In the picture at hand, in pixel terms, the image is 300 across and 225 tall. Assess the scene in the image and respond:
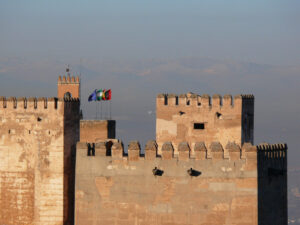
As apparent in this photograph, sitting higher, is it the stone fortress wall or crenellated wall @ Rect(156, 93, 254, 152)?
crenellated wall @ Rect(156, 93, 254, 152)

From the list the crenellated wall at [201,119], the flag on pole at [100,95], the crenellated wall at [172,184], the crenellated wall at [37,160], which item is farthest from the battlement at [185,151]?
the flag on pole at [100,95]

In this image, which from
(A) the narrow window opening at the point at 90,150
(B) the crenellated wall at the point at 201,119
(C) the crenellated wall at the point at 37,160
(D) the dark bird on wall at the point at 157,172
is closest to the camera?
(D) the dark bird on wall at the point at 157,172

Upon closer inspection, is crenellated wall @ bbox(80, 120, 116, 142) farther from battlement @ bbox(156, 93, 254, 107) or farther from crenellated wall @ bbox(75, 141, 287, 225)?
crenellated wall @ bbox(75, 141, 287, 225)

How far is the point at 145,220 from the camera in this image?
37.9 meters

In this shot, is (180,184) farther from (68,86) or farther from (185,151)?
(68,86)

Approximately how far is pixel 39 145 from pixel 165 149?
691cm

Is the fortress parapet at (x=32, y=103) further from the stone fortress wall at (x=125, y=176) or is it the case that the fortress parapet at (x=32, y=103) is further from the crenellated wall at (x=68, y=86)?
the crenellated wall at (x=68, y=86)

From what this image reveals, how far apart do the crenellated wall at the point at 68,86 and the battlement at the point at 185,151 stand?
69.3ft

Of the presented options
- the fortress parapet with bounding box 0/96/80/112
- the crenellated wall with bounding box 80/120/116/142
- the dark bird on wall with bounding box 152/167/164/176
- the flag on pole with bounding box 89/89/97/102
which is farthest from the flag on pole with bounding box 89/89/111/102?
the dark bird on wall with bounding box 152/167/164/176

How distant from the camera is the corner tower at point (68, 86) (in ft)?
197

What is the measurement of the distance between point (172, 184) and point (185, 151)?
149cm

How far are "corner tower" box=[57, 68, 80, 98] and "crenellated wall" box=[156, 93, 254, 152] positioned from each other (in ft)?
49.4

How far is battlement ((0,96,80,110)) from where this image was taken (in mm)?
41594

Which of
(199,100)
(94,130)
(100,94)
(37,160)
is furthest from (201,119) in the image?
(100,94)
